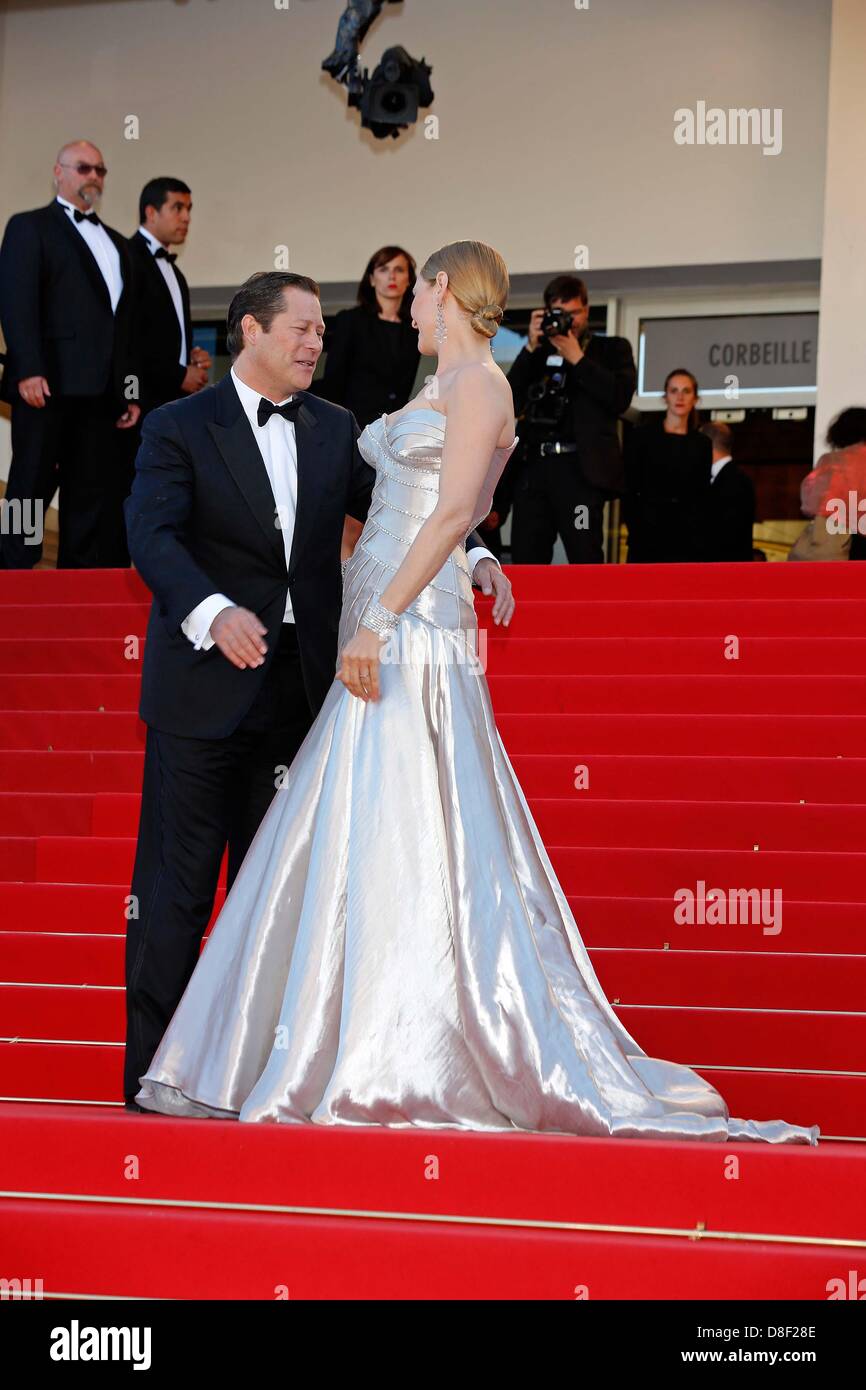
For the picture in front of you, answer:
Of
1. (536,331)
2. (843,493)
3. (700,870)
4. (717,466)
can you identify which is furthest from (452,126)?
(700,870)

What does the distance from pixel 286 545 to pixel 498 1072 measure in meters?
1.06

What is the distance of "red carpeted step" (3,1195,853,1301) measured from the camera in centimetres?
261

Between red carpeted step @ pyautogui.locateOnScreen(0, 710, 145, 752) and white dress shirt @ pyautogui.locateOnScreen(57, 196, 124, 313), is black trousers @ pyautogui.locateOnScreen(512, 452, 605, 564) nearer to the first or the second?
white dress shirt @ pyautogui.locateOnScreen(57, 196, 124, 313)

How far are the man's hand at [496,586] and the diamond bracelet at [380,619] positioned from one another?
0.72 ft

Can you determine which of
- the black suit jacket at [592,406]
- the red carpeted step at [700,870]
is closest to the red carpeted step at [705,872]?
the red carpeted step at [700,870]

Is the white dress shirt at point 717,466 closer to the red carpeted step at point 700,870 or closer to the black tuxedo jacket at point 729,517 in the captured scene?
the black tuxedo jacket at point 729,517

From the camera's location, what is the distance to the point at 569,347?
671cm

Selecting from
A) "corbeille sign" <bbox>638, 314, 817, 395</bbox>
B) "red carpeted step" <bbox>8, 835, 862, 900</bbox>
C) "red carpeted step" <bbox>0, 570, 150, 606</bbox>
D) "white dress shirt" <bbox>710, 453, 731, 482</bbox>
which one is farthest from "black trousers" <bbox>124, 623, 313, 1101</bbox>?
"corbeille sign" <bbox>638, 314, 817, 395</bbox>

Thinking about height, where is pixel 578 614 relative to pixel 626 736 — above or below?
above

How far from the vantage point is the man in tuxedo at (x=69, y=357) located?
639 cm

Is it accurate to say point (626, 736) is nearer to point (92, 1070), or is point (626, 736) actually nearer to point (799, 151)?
point (92, 1070)

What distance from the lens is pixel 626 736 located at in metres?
5.14

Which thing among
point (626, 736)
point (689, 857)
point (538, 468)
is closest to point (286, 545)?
point (689, 857)

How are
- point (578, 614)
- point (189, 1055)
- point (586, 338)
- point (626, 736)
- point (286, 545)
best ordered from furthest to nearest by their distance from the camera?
1. point (586, 338)
2. point (578, 614)
3. point (626, 736)
4. point (286, 545)
5. point (189, 1055)
